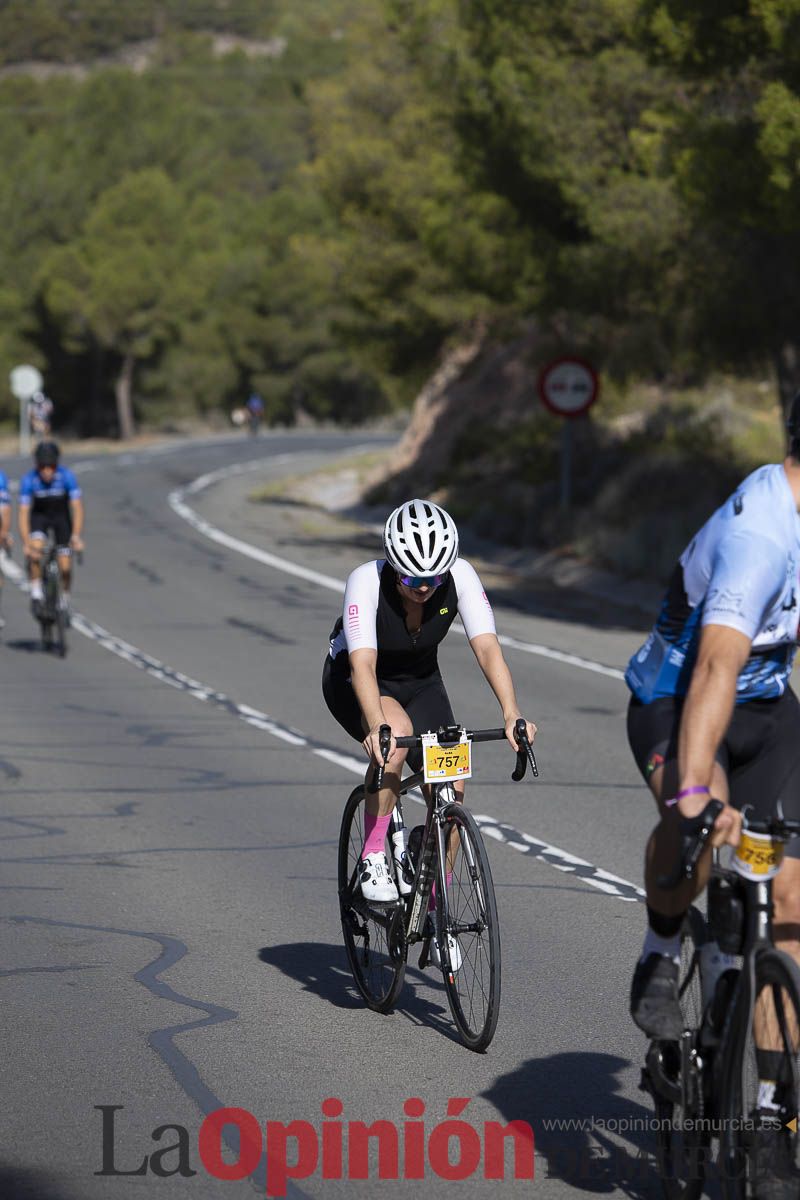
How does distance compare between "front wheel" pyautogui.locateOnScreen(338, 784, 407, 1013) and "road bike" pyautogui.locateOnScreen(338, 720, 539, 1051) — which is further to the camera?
"front wheel" pyautogui.locateOnScreen(338, 784, 407, 1013)

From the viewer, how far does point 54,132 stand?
285 ft

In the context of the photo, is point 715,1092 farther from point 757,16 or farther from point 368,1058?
point 757,16

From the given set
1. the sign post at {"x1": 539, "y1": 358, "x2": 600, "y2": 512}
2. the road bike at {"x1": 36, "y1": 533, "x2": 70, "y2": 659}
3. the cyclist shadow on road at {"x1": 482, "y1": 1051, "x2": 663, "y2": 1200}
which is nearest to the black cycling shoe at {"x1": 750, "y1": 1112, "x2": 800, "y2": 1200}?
the cyclist shadow on road at {"x1": 482, "y1": 1051, "x2": 663, "y2": 1200}

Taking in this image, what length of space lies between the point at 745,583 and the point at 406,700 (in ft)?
8.29

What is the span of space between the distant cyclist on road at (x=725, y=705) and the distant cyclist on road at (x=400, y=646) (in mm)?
1435

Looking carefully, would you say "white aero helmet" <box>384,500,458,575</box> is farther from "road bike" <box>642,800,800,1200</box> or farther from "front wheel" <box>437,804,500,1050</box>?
"road bike" <box>642,800,800,1200</box>

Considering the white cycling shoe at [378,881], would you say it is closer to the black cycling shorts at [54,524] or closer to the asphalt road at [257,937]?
the asphalt road at [257,937]

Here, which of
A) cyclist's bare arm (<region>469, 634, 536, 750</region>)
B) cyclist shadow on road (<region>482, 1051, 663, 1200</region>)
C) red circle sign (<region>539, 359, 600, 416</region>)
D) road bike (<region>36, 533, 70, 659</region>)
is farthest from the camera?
red circle sign (<region>539, 359, 600, 416</region>)

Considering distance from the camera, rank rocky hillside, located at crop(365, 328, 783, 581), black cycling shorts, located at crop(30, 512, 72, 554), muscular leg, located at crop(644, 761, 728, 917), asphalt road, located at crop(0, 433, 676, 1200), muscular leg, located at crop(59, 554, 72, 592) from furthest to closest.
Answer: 1. rocky hillside, located at crop(365, 328, 783, 581)
2. black cycling shorts, located at crop(30, 512, 72, 554)
3. muscular leg, located at crop(59, 554, 72, 592)
4. asphalt road, located at crop(0, 433, 676, 1200)
5. muscular leg, located at crop(644, 761, 728, 917)

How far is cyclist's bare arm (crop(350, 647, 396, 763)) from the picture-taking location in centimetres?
610

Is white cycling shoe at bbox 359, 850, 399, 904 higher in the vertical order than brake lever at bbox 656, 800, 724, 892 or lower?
lower

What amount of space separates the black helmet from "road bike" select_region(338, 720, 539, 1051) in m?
11.0

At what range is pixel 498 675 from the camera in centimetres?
642

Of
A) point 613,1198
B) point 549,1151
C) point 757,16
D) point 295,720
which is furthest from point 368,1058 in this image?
point 757,16
